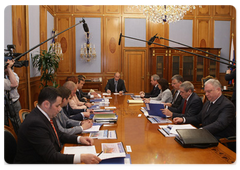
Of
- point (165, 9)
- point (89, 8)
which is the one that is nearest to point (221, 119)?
point (165, 9)

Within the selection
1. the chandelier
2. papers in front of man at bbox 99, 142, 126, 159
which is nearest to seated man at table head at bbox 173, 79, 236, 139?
papers in front of man at bbox 99, 142, 126, 159

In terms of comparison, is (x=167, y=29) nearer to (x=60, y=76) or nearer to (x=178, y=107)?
(x=60, y=76)

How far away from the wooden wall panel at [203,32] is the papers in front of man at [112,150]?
7.97 m

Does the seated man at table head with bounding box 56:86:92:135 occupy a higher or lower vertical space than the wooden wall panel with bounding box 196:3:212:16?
lower

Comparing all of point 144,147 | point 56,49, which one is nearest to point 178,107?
point 144,147

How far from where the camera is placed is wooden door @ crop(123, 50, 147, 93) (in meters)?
8.87

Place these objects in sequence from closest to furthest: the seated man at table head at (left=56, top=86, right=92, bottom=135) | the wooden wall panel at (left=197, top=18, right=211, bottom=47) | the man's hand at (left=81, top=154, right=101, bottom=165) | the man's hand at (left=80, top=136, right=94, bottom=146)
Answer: the man's hand at (left=81, top=154, right=101, bottom=165) → the man's hand at (left=80, top=136, right=94, bottom=146) → the seated man at table head at (left=56, top=86, right=92, bottom=135) → the wooden wall panel at (left=197, top=18, right=211, bottom=47)

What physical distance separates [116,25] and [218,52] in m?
3.99

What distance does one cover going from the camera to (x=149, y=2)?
19.3 ft

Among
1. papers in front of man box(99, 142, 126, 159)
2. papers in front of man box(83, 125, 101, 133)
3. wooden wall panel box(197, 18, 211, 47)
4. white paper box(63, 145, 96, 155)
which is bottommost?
white paper box(63, 145, 96, 155)

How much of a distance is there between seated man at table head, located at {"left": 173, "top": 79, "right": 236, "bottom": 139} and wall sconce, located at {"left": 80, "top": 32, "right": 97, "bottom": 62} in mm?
6266

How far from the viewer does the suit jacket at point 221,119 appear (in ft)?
8.34

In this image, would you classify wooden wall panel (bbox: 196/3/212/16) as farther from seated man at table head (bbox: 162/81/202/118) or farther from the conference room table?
the conference room table

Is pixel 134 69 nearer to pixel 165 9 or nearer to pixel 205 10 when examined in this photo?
pixel 165 9
